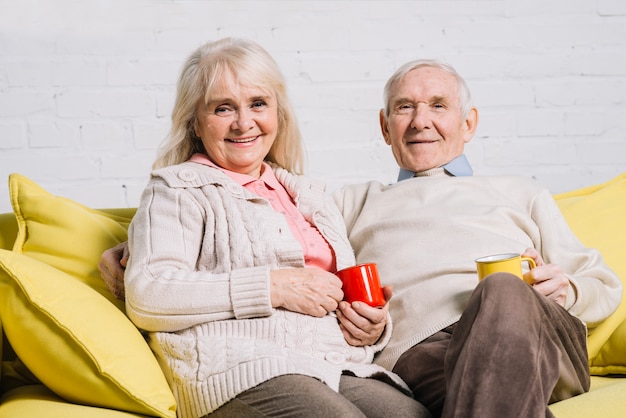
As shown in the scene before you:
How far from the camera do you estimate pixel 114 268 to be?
188 cm

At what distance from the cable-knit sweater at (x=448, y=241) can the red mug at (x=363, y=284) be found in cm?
15

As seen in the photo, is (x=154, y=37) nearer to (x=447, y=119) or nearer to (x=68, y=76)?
(x=68, y=76)

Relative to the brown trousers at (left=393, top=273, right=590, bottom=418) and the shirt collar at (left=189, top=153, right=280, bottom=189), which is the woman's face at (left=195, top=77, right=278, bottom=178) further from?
the brown trousers at (left=393, top=273, right=590, bottom=418)

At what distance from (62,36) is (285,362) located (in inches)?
59.3

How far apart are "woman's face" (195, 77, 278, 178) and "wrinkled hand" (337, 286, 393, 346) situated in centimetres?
44

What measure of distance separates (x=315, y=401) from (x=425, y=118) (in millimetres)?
943

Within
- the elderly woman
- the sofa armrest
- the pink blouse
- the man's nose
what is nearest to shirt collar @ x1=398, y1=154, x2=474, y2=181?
the man's nose

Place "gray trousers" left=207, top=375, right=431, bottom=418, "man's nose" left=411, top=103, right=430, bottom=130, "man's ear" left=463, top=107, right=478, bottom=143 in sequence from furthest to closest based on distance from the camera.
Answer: "man's ear" left=463, top=107, right=478, bottom=143, "man's nose" left=411, top=103, right=430, bottom=130, "gray trousers" left=207, top=375, right=431, bottom=418

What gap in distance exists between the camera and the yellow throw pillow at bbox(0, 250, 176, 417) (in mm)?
1577

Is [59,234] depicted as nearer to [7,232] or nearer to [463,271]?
[7,232]

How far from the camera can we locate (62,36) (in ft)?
8.60

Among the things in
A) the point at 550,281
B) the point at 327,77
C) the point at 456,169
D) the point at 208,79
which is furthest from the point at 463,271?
the point at 327,77

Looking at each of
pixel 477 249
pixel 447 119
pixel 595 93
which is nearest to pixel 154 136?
pixel 447 119

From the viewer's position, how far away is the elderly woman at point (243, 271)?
1.61 metres
